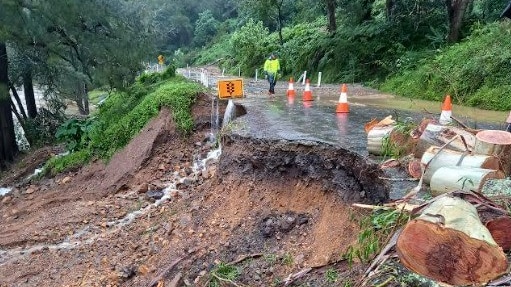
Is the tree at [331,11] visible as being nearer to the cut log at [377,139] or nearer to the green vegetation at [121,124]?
the green vegetation at [121,124]

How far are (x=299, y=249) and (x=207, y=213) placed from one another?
2581mm

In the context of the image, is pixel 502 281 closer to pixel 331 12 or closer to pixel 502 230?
pixel 502 230

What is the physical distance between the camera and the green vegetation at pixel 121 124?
44.2 ft

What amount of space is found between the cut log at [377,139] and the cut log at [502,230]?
3098 millimetres

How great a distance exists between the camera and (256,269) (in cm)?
639

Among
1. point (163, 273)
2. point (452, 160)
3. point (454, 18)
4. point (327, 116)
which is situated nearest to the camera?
point (452, 160)

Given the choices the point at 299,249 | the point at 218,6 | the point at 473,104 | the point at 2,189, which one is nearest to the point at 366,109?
the point at 473,104

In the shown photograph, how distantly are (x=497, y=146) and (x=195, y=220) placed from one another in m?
5.08

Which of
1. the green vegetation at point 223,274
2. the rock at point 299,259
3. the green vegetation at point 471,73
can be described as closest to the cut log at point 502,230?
the rock at point 299,259

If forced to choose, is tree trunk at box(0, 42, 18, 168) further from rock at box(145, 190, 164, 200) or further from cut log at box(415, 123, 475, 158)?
cut log at box(415, 123, 475, 158)

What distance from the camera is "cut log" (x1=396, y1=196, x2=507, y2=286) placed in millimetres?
3469

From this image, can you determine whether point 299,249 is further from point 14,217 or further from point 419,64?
point 419,64

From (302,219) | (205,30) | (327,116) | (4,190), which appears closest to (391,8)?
(327,116)

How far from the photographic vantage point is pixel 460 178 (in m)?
5.03
